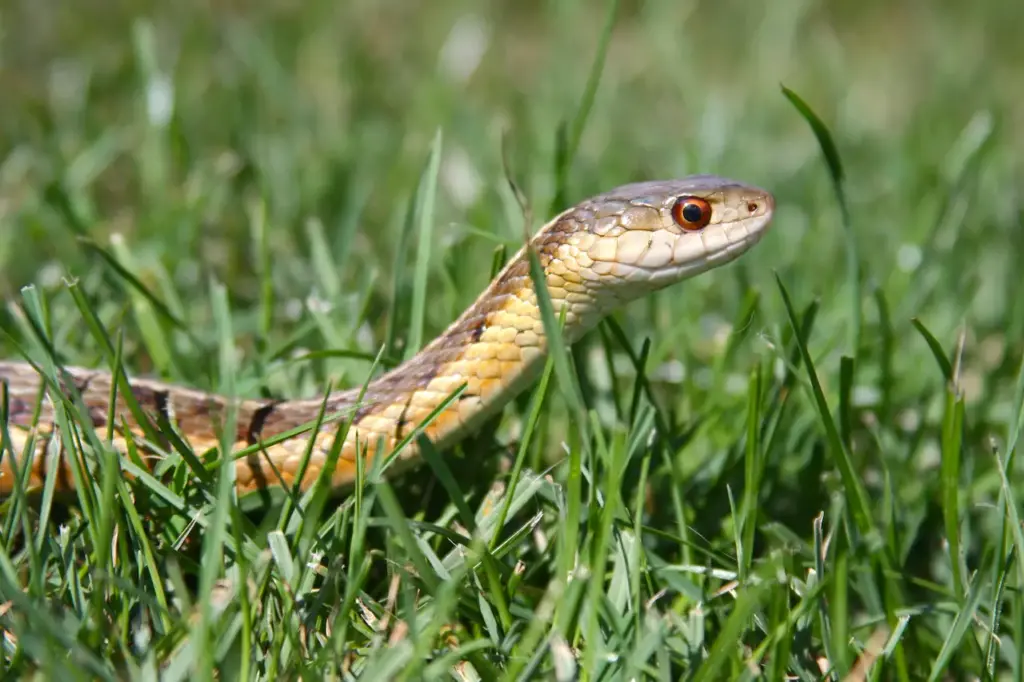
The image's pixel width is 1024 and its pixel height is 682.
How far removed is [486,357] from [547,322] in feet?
1.27

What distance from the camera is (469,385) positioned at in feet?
6.23

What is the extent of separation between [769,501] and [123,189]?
2450mm

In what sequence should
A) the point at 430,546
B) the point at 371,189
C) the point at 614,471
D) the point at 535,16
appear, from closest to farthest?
the point at 614,471
the point at 430,546
the point at 371,189
the point at 535,16

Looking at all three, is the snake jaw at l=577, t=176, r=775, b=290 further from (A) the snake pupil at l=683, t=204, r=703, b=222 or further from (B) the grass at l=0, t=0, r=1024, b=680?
(B) the grass at l=0, t=0, r=1024, b=680

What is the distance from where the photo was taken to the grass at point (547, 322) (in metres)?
1.54

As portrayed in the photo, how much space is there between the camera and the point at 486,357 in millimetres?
1913

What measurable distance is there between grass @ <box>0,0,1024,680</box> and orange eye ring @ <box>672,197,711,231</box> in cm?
24

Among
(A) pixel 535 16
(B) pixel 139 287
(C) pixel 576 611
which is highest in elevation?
(A) pixel 535 16

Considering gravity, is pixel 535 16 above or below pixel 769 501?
above

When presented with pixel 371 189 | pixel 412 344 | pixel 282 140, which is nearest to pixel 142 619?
pixel 412 344

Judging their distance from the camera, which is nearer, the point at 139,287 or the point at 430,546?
the point at 430,546

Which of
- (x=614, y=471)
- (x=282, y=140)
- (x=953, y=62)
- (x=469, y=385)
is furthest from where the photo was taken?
(x=953, y=62)

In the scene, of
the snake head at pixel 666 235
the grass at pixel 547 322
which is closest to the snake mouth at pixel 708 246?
the snake head at pixel 666 235

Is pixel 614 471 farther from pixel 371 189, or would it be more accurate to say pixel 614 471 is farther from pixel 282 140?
pixel 282 140
